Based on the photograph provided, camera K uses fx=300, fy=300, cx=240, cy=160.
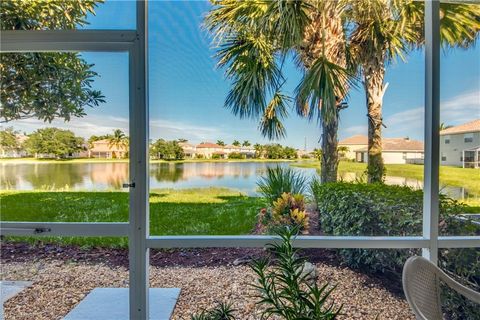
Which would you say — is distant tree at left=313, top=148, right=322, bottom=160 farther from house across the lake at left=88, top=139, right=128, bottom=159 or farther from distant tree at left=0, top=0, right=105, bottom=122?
distant tree at left=0, top=0, right=105, bottom=122

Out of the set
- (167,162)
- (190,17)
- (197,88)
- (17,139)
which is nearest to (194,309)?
(167,162)

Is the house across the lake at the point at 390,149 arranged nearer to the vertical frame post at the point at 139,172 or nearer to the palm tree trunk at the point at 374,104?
the palm tree trunk at the point at 374,104

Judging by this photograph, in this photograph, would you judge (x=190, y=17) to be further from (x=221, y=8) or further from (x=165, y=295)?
(x=165, y=295)

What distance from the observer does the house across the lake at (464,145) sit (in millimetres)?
2152

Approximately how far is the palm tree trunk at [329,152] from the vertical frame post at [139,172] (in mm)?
1236

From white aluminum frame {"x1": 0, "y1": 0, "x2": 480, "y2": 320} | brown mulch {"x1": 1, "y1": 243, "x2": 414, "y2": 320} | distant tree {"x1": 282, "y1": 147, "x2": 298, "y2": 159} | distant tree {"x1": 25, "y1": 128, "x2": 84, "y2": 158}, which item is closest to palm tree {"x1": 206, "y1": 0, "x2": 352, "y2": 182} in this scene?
distant tree {"x1": 282, "y1": 147, "x2": 298, "y2": 159}

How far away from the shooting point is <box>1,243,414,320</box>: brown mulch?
2.09 metres

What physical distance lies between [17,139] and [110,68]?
2.75ft

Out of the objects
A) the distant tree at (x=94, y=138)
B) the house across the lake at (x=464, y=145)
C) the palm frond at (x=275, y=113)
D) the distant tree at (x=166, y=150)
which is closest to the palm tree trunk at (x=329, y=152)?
the palm frond at (x=275, y=113)

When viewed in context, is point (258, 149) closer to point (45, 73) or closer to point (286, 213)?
point (286, 213)

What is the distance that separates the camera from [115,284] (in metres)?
2.11

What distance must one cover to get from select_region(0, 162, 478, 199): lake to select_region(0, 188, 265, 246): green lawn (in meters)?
0.05

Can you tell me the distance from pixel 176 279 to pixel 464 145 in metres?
2.31

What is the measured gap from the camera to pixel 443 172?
2143 millimetres
